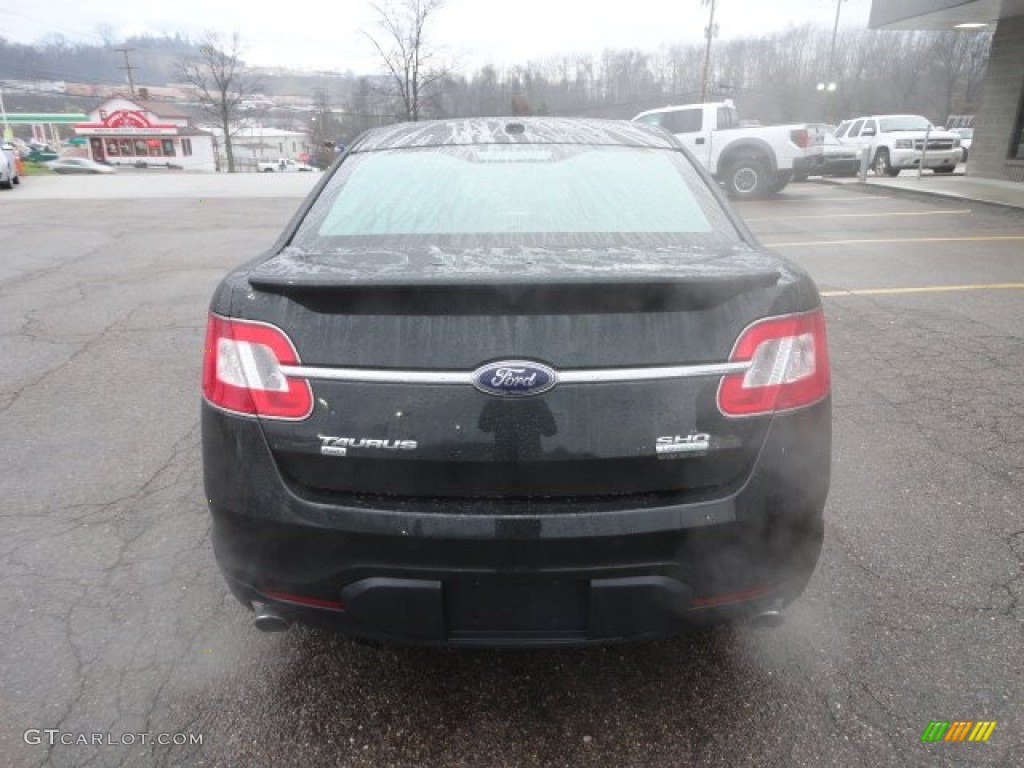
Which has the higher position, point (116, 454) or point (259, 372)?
point (259, 372)

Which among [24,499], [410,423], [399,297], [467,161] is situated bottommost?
[24,499]

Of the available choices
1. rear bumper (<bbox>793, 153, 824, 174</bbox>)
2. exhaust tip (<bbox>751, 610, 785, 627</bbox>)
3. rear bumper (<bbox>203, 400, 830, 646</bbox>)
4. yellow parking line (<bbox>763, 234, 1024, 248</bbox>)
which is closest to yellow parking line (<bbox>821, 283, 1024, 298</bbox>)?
yellow parking line (<bbox>763, 234, 1024, 248</bbox>)

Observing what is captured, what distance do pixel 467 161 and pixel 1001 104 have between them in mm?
19792

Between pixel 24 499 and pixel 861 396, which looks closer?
pixel 24 499

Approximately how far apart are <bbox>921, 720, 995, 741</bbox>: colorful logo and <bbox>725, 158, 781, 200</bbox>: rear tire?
15.2m

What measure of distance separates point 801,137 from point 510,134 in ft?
45.8

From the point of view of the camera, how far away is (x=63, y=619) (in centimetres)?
240

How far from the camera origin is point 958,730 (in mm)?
1944

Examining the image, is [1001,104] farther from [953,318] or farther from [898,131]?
[953,318]

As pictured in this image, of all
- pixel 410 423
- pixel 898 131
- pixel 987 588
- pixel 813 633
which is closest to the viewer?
pixel 410 423

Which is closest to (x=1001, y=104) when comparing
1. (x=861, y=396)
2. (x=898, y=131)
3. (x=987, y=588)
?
(x=898, y=131)

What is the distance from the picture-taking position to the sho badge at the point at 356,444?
5.40ft

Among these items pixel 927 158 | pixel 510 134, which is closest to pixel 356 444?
pixel 510 134

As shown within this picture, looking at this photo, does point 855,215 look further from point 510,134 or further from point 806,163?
point 510,134
